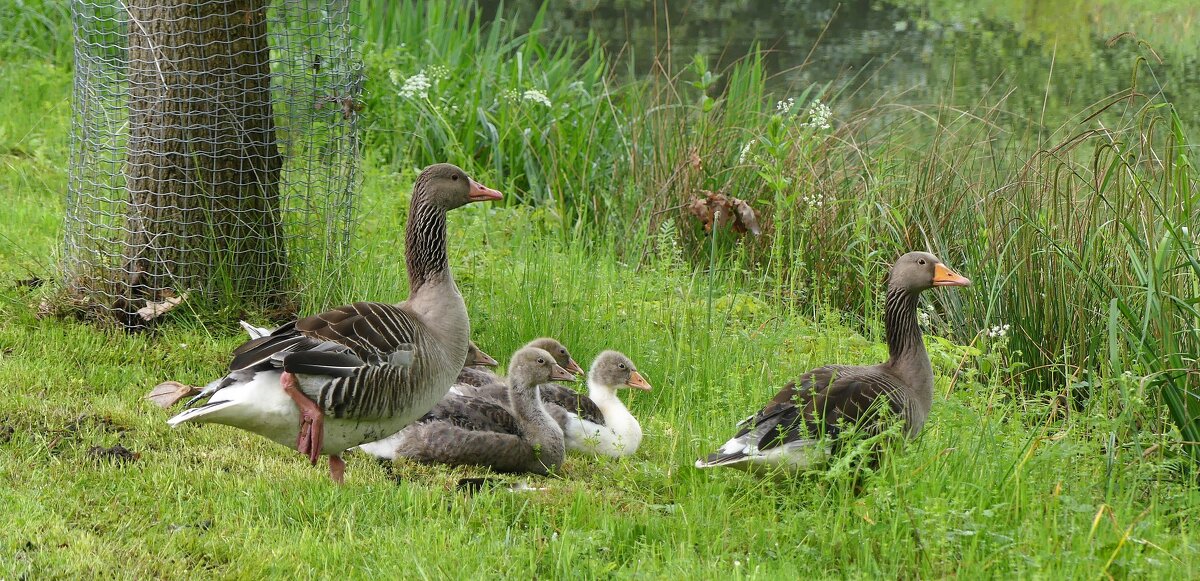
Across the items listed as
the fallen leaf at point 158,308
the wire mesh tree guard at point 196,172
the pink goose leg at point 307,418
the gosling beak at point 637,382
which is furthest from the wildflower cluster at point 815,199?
the pink goose leg at point 307,418

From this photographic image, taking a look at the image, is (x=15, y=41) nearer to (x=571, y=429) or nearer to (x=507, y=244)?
(x=507, y=244)

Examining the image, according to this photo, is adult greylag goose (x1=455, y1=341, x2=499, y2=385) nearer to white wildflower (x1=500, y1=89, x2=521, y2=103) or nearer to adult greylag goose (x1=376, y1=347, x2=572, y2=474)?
adult greylag goose (x1=376, y1=347, x2=572, y2=474)

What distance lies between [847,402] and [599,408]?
1558 mm

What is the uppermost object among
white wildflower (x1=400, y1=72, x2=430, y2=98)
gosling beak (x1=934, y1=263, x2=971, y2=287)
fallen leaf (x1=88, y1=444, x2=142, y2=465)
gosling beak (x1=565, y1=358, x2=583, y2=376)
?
white wildflower (x1=400, y1=72, x2=430, y2=98)

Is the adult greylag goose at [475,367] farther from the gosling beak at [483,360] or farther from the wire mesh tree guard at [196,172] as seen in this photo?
the wire mesh tree guard at [196,172]

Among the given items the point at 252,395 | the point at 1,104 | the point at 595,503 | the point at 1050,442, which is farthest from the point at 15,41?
the point at 1050,442

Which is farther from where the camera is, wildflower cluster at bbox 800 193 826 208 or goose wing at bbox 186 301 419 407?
wildflower cluster at bbox 800 193 826 208

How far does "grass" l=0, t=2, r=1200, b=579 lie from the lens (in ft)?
13.9

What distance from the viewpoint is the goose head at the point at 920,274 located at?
5.42 metres

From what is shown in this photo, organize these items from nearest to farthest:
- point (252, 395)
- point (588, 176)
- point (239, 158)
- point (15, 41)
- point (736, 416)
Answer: point (252, 395) < point (736, 416) < point (239, 158) < point (588, 176) < point (15, 41)

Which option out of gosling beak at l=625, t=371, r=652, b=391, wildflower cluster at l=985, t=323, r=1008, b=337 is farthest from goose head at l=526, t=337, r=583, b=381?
wildflower cluster at l=985, t=323, r=1008, b=337

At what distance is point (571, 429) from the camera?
6020 mm

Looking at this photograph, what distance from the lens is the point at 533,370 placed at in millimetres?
5754

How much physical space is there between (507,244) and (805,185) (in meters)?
2.22
